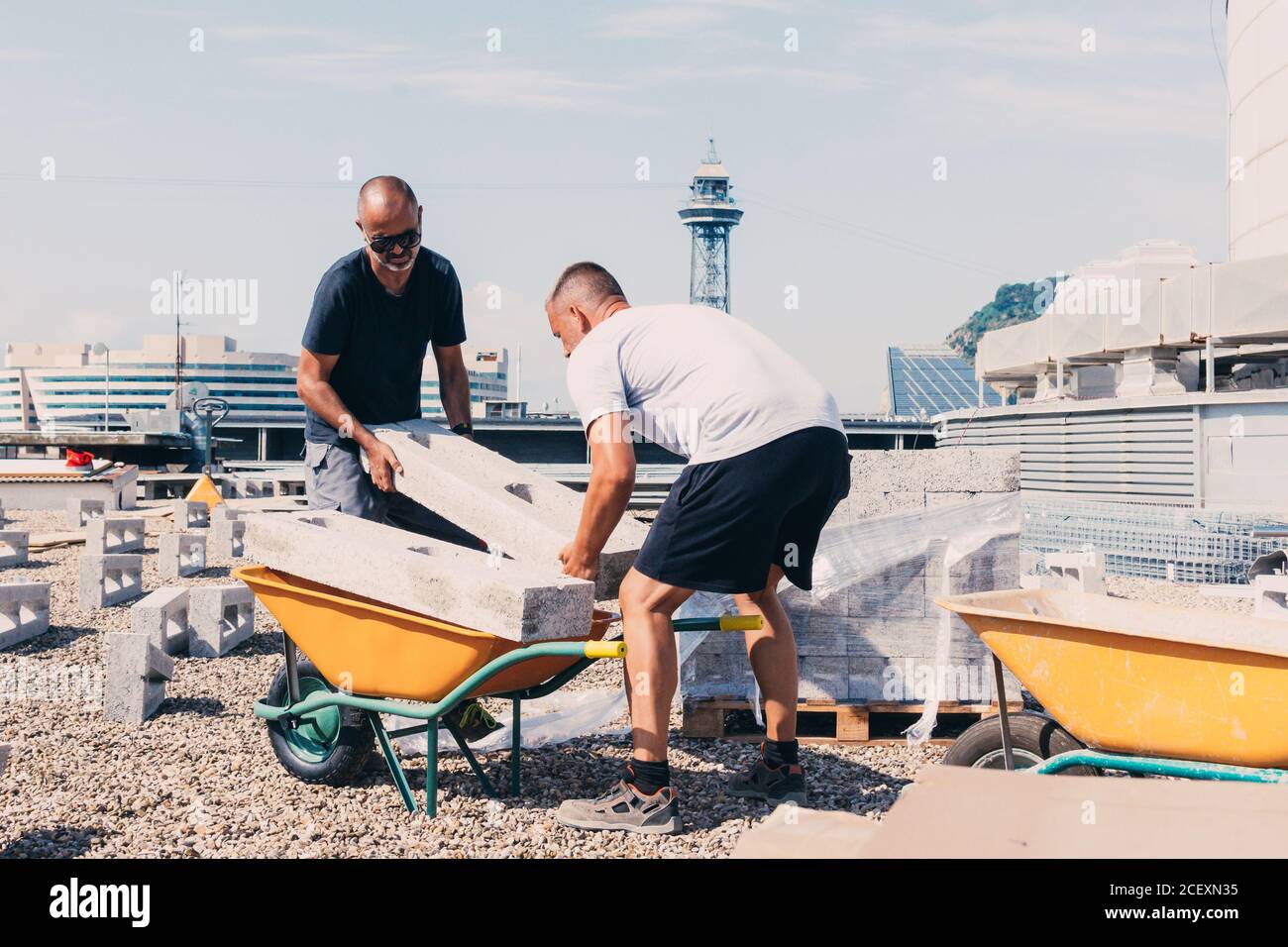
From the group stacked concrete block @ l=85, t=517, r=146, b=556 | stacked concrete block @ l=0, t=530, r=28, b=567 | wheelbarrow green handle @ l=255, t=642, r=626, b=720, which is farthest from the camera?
stacked concrete block @ l=85, t=517, r=146, b=556

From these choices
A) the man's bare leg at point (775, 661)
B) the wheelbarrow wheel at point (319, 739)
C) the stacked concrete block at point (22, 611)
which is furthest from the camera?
the stacked concrete block at point (22, 611)

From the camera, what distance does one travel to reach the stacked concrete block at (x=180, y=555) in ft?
34.8

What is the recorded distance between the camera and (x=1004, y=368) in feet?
84.3

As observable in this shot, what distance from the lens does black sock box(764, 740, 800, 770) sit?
3.85 meters

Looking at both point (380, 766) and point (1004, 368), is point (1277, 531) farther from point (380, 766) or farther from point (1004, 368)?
point (1004, 368)

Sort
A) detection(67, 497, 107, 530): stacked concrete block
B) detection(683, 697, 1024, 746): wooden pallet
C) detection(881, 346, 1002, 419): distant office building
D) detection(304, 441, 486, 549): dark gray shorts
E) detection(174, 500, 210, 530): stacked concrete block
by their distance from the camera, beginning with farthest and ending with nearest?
1. detection(881, 346, 1002, 419): distant office building
2. detection(67, 497, 107, 530): stacked concrete block
3. detection(174, 500, 210, 530): stacked concrete block
4. detection(683, 697, 1024, 746): wooden pallet
5. detection(304, 441, 486, 549): dark gray shorts

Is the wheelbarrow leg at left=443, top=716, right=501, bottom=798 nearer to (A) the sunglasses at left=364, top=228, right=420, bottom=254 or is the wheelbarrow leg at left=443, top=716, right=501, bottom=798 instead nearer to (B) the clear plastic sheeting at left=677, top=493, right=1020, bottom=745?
(B) the clear plastic sheeting at left=677, top=493, right=1020, bottom=745

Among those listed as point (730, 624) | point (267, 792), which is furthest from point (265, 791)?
point (730, 624)

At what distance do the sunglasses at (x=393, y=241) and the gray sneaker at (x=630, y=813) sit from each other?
207 centimetres

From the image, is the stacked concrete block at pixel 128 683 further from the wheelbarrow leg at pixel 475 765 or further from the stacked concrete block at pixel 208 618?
the wheelbarrow leg at pixel 475 765

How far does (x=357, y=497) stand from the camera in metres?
4.31

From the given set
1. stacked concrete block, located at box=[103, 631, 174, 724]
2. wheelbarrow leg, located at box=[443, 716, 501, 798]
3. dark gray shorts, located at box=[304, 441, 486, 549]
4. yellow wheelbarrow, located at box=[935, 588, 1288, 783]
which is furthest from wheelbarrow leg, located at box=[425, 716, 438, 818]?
stacked concrete block, located at box=[103, 631, 174, 724]

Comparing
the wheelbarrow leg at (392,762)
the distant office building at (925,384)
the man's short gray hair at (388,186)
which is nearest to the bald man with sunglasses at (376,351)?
the man's short gray hair at (388,186)
